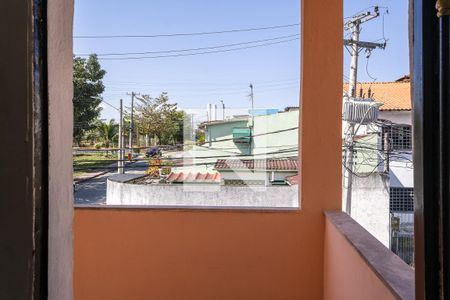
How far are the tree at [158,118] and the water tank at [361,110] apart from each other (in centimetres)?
222

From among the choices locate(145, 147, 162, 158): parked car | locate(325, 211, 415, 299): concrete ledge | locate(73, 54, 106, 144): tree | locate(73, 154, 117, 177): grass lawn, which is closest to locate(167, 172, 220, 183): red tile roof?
locate(145, 147, 162, 158): parked car

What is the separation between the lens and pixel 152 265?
2.04 m

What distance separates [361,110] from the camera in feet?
14.0

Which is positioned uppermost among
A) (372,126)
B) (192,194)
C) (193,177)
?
(372,126)

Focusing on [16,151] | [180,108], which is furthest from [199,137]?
[16,151]

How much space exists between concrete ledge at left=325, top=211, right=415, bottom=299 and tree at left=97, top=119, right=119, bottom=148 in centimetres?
265

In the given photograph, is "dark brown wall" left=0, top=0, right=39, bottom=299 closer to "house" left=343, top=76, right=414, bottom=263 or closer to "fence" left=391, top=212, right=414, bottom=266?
"fence" left=391, top=212, right=414, bottom=266

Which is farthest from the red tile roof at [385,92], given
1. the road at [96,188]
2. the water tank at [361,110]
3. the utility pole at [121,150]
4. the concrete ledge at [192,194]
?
the utility pole at [121,150]

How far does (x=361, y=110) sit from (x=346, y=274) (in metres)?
3.22


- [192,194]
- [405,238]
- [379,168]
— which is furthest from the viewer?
[379,168]

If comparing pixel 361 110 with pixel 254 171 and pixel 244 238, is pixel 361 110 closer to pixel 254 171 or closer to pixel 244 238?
pixel 254 171

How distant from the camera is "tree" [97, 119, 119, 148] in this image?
11.5 ft

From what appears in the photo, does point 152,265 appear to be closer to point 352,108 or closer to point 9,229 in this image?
point 9,229

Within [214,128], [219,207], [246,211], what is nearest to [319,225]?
[246,211]
